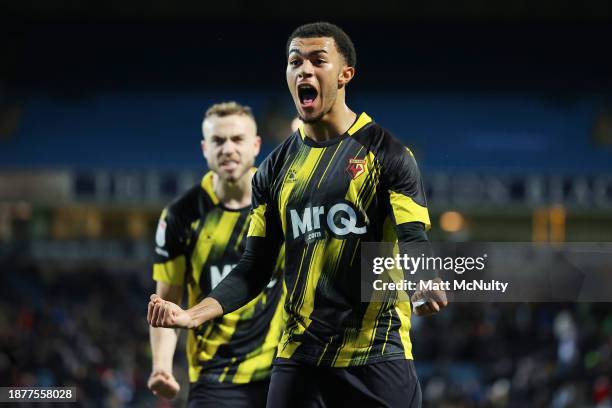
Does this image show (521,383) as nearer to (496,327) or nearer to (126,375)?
(496,327)

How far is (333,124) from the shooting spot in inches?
141

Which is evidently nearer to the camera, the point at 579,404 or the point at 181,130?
the point at 579,404

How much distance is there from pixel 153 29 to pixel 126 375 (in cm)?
719

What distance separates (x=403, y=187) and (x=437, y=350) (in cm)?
1140

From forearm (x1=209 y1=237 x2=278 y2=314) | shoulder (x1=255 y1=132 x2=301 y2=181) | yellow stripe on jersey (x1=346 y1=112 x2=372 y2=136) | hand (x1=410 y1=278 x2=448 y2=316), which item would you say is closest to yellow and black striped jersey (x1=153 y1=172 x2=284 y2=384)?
forearm (x1=209 y1=237 x2=278 y2=314)

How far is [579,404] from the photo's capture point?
39.8 ft

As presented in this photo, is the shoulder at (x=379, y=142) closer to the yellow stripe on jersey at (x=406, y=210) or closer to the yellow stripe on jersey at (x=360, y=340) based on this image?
the yellow stripe on jersey at (x=406, y=210)

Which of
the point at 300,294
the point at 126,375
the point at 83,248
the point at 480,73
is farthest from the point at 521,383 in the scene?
the point at 83,248

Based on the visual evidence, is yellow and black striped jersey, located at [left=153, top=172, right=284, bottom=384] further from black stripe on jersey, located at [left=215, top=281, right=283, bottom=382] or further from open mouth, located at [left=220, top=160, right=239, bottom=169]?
open mouth, located at [left=220, top=160, right=239, bottom=169]

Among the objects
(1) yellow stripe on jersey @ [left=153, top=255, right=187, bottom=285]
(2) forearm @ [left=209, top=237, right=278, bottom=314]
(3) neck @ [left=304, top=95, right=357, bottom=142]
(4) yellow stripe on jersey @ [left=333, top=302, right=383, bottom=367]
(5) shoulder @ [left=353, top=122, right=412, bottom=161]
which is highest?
(3) neck @ [left=304, top=95, right=357, bottom=142]

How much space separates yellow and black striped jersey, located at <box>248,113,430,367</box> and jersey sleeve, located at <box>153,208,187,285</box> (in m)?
1.57

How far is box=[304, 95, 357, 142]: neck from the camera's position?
11.7 feet

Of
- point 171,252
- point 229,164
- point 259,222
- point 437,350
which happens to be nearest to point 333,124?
point 259,222

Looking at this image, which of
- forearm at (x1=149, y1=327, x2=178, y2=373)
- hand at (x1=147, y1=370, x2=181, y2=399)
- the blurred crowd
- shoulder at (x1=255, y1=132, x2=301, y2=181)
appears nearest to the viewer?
shoulder at (x1=255, y1=132, x2=301, y2=181)
